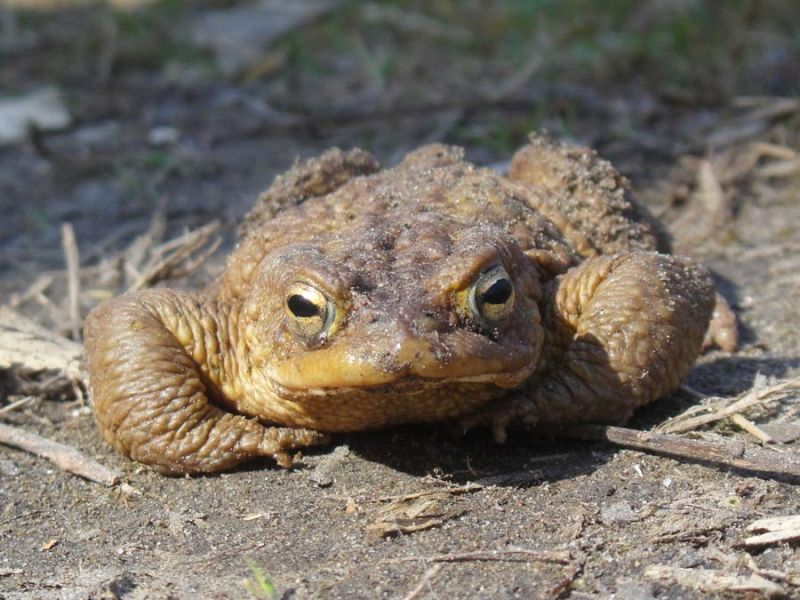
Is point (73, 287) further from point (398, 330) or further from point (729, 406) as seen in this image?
point (729, 406)

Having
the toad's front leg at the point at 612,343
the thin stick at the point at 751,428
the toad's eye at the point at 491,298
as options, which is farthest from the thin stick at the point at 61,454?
the thin stick at the point at 751,428

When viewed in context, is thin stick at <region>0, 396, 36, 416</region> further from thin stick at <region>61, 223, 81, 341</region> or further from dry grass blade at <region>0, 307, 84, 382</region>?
thin stick at <region>61, 223, 81, 341</region>

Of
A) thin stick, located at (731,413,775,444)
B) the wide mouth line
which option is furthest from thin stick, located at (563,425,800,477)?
the wide mouth line

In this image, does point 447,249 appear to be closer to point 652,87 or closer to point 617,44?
point 652,87

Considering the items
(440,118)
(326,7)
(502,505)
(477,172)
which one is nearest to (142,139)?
(440,118)

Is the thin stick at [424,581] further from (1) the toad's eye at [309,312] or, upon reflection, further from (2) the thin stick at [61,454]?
(2) the thin stick at [61,454]

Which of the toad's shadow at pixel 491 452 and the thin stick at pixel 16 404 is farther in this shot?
the thin stick at pixel 16 404

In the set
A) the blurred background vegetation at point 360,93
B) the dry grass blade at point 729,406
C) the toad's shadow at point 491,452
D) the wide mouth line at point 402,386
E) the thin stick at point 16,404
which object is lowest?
the toad's shadow at point 491,452
